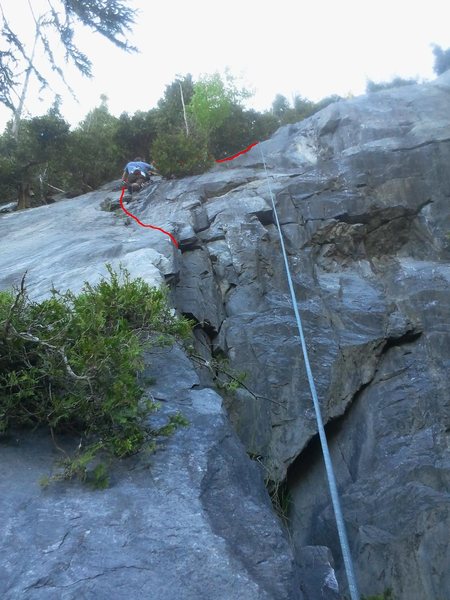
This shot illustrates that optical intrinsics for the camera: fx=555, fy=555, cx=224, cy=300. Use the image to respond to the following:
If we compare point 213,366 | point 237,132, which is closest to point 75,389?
point 213,366

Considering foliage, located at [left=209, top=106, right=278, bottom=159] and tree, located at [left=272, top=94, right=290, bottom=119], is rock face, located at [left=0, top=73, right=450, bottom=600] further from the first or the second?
tree, located at [left=272, top=94, right=290, bottom=119]

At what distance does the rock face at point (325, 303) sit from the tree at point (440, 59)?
35.9 ft

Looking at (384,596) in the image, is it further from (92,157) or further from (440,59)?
(440,59)

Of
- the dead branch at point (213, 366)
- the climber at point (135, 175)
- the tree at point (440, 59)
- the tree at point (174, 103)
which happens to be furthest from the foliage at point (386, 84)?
the dead branch at point (213, 366)

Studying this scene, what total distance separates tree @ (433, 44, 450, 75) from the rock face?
10.9 meters

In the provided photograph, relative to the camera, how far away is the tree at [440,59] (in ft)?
70.6

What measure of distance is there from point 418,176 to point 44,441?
8674mm

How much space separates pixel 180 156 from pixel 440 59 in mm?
14804

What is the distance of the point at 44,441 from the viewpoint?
3734mm

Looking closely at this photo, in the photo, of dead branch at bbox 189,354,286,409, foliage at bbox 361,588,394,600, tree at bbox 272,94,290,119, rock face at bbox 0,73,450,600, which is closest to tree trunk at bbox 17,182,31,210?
rock face at bbox 0,73,450,600

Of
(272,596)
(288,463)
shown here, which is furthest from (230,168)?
(272,596)

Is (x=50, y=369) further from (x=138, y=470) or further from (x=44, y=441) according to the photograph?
(x=138, y=470)

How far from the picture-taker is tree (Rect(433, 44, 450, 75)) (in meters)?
21.5

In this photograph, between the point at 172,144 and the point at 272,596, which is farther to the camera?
the point at 172,144
